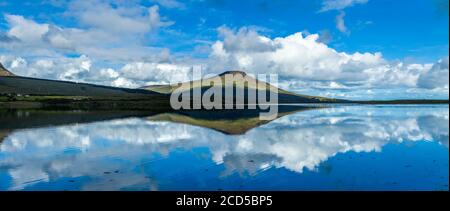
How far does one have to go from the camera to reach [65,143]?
41.2 metres

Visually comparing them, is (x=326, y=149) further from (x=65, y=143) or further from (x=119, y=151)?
(x=65, y=143)

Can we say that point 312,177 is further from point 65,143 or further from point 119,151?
point 65,143

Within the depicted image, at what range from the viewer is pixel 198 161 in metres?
29.1

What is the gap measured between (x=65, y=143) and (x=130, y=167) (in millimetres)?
18084
